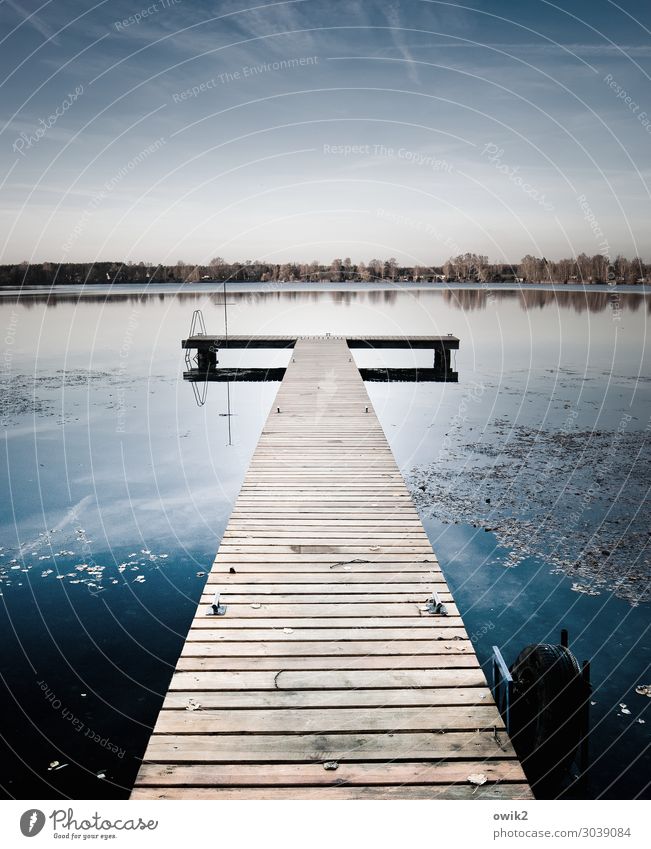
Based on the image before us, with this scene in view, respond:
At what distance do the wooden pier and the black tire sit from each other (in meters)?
0.85

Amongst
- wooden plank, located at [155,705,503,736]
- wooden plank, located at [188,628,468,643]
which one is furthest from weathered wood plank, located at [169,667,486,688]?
wooden plank, located at [188,628,468,643]

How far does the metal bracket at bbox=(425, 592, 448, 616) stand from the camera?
565cm

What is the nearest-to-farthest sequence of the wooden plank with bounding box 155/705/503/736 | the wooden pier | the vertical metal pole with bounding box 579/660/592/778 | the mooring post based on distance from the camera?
the wooden pier < the wooden plank with bounding box 155/705/503/736 < the vertical metal pole with bounding box 579/660/592/778 < the mooring post

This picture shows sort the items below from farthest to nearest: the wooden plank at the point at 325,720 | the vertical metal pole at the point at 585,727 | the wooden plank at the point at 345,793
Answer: the vertical metal pole at the point at 585,727 < the wooden plank at the point at 325,720 < the wooden plank at the point at 345,793

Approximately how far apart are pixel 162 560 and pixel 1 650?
2.63 m

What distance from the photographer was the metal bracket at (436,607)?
5648 mm

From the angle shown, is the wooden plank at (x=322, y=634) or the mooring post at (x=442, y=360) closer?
the wooden plank at (x=322, y=634)

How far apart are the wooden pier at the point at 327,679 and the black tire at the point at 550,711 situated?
33.5 inches

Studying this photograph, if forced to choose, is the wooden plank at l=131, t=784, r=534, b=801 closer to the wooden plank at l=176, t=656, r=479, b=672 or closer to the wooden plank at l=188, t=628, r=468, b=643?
the wooden plank at l=176, t=656, r=479, b=672

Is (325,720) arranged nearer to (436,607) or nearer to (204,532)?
(436,607)

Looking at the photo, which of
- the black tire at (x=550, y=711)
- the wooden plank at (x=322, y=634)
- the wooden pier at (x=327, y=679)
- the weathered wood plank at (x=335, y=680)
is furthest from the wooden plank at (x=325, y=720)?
the black tire at (x=550, y=711)

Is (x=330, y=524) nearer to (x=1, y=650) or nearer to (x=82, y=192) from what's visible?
(x=1, y=650)

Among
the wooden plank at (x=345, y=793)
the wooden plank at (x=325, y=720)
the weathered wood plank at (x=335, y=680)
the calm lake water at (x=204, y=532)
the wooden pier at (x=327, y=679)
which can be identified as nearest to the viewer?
the wooden plank at (x=345, y=793)

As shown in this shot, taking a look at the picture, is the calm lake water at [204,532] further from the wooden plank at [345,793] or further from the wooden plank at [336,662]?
the wooden plank at [345,793]
